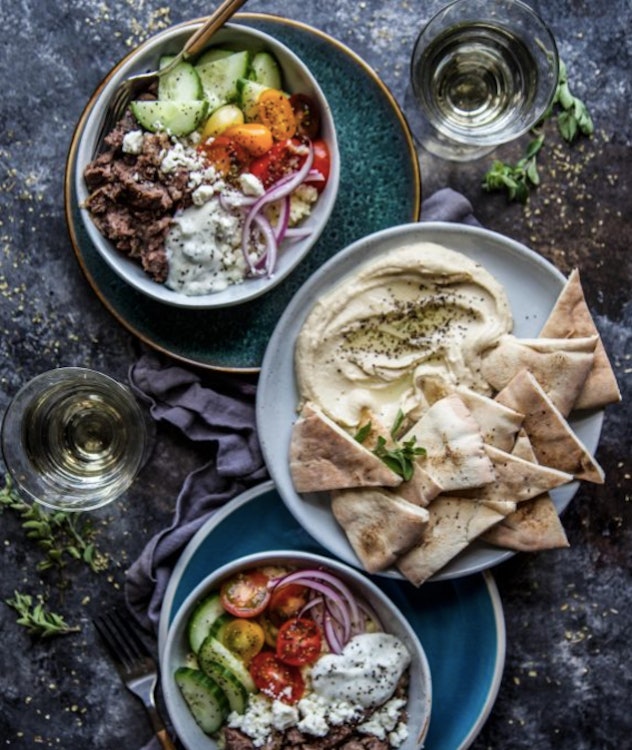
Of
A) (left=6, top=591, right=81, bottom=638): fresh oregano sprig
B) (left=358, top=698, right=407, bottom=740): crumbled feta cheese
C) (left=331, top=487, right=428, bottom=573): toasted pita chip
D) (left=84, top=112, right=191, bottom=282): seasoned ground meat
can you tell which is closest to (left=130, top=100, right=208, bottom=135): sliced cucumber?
(left=84, top=112, right=191, bottom=282): seasoned ground meat

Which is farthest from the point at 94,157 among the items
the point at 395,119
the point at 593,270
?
the point at 593,270

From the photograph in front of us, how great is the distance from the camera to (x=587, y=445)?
281 centimetres

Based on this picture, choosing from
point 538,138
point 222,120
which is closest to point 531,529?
point 538,138

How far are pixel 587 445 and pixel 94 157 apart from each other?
1705 millimetres

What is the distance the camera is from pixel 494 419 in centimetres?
265

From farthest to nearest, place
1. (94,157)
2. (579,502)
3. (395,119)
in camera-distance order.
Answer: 1. (579,502)
2. (395,119)
3. (94,157)

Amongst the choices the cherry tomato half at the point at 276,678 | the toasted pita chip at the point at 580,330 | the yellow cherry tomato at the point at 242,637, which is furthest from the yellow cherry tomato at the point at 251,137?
the cherry tomato half at the point at 276,678

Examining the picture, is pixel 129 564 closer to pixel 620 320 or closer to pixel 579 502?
pixel 579 502

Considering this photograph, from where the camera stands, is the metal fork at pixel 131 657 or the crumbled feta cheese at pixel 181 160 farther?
the metal fork at pixel 131 657

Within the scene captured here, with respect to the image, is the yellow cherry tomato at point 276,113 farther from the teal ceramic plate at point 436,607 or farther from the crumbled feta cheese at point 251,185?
the teal ceramic plate at point 436,607

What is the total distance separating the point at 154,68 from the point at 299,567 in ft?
5.06

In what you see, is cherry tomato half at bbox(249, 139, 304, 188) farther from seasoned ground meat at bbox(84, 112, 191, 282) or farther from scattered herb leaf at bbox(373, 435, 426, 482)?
scattered herb leaf at bbox(373, 435, 426, 482)

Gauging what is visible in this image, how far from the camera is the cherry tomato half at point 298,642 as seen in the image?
8.92 feet

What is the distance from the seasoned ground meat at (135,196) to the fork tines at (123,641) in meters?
1.12
